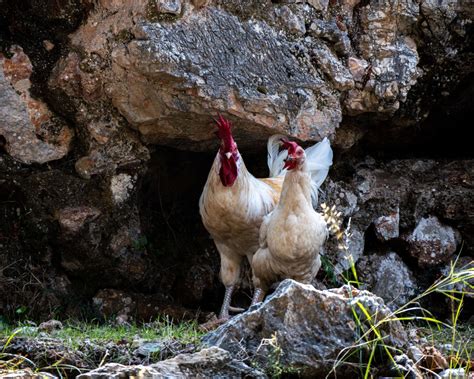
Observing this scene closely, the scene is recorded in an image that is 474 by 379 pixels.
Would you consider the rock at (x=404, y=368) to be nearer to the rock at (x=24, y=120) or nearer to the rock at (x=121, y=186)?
the rock at (x=121, y=186)

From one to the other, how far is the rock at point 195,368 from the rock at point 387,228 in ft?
12.8

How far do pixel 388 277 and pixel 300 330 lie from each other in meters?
3.56

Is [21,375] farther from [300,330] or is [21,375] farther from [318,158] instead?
[318,158]

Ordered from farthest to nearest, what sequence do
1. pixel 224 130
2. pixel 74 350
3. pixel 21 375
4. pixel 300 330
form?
pixel 224 130 → pixel 74 350 → pixel 300 330 → pixel 21 375

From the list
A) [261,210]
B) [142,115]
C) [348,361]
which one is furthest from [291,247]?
[348,361]

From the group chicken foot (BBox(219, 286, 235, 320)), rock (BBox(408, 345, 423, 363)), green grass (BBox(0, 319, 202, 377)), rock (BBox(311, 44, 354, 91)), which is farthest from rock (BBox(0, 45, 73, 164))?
rock (BBox(408, 345, 423, 363))

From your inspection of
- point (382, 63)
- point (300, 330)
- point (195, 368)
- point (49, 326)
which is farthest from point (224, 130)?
point (195, 368)

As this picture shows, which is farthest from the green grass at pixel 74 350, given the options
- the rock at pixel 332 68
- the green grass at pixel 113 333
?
the rock at pixel 332 68

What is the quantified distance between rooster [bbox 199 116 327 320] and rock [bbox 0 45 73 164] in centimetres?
128

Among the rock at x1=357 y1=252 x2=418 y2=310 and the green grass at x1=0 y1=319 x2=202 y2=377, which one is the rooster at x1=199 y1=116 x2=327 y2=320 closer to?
the rock at x1=357 y1=252 x2=418 y2=310

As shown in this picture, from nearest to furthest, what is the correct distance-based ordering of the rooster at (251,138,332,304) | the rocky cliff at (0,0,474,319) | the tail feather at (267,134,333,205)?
the rooster at (251,138,332,304), the rocky cliff at (0,0,474,319), the tail feather at (267,134,333,205)

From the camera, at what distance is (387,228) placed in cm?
729

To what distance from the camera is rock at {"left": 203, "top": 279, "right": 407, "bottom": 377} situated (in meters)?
3.68

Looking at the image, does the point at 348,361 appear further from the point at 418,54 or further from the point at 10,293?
the point at 418,54
